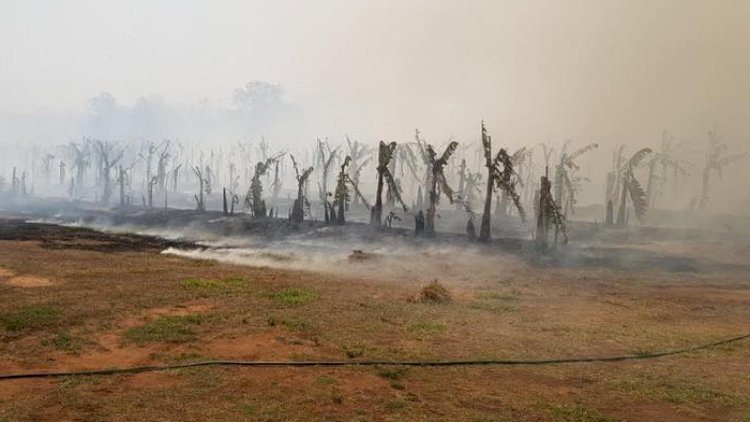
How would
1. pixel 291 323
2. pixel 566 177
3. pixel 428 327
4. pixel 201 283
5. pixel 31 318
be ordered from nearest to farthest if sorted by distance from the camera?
1. pixel 31 318
2. pixel 291 323
3. pixel 428 327
4. pixel 201 283
5. pixel 566 177

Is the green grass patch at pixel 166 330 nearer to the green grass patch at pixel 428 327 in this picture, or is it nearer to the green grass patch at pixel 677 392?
the green grass patch at pixel 428 327

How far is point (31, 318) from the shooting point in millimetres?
13328

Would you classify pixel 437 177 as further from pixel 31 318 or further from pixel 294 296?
pixel 31 318

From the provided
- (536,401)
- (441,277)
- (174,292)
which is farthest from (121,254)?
(536,401)

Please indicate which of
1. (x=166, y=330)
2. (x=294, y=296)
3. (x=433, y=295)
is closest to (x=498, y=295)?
(x=433, y=295)

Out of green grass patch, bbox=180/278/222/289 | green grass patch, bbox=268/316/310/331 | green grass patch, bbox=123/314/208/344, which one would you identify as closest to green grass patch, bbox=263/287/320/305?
green grass patch, bbox=180/278/222/289

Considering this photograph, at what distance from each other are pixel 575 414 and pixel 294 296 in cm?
1129

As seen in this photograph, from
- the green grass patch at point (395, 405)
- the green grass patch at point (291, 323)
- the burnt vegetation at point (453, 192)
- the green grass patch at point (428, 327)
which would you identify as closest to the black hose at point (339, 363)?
the green grass patch at point (395, 405)

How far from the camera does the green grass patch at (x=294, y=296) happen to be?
56.9 feet

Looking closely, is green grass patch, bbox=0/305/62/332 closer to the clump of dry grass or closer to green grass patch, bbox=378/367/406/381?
green grass patch, bbox=378/367/406/381

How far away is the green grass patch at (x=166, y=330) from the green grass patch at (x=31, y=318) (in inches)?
87.0

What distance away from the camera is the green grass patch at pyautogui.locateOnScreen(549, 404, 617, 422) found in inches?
331

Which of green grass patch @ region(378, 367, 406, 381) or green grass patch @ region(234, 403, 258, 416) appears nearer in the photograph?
green grass patch @ region(234, 403, 258, 416)

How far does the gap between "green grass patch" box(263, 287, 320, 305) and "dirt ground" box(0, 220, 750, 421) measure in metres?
0.08
